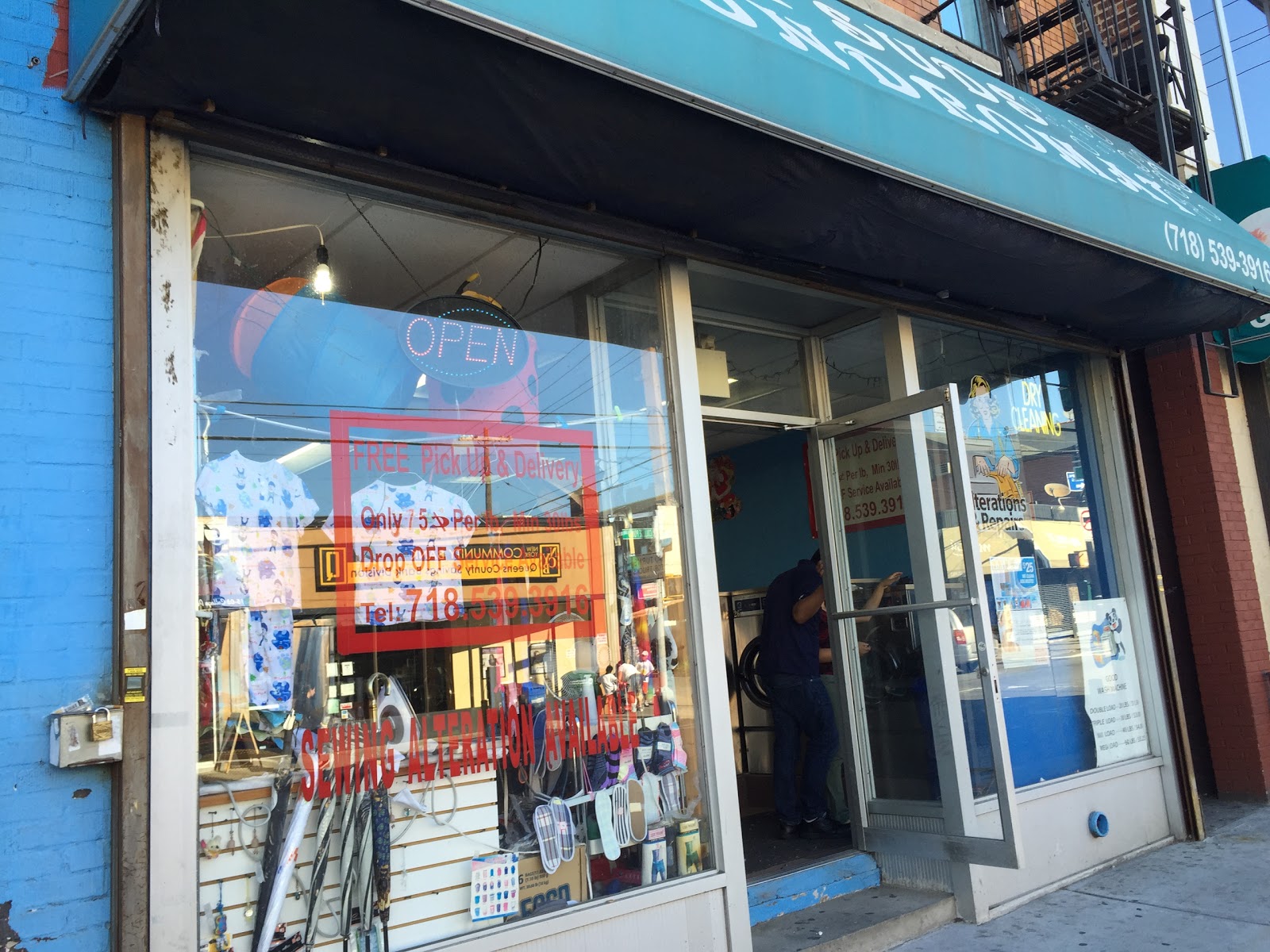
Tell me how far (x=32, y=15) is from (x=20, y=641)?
6.13 ft

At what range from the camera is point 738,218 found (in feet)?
13.5

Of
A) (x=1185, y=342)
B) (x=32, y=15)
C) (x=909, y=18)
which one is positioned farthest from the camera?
(x=1185, y=342)

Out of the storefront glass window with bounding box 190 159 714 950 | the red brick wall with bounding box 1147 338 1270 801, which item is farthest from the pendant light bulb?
the red brick wall with bounding box 1147 338 1270 801

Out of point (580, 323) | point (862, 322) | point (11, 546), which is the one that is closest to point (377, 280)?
point (580, 323)

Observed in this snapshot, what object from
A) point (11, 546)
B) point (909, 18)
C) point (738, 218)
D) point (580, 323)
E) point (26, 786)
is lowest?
point (26, 786)

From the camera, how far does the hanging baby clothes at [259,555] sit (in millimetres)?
3076

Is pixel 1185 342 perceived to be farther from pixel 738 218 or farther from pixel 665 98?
pixel 665 98

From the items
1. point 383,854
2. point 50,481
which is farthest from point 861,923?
point 50,481

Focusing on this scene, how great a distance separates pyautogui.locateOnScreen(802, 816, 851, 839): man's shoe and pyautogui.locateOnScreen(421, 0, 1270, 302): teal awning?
3498mm

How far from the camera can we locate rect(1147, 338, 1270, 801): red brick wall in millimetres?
→ 7168

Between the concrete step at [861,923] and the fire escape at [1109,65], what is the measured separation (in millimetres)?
5188

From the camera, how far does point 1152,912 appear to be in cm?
484

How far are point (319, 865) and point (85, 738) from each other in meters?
0.86

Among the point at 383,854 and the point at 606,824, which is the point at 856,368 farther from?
the point at 383,854
